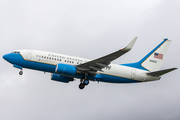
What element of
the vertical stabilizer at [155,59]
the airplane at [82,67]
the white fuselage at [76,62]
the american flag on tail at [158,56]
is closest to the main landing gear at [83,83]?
the airplane at [82,67]

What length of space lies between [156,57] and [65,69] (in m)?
17.3

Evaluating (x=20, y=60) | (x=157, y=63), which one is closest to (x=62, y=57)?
(x=20, y=60)

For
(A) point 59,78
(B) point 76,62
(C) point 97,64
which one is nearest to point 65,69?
(B) point 76,62

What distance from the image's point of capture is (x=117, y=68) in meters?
39.3

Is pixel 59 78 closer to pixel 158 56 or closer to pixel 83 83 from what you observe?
pixel 83 83

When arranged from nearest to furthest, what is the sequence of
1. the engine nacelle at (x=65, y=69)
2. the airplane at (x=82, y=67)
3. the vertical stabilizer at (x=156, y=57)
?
the engine nacelle at (x=65, y=69) → the airplane at (x=82, y=67) → the vertical stabilizer at (x=156, y=57)

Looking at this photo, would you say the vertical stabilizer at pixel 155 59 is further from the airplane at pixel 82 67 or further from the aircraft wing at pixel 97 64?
the aircraft wing at pixel 97 64

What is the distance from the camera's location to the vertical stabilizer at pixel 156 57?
43.2 m

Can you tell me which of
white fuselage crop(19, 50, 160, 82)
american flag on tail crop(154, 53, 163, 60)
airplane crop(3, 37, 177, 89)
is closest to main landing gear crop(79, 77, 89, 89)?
airplane crop(3, 37, 177, 89)

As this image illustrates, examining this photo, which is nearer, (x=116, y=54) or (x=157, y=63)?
(x=116, y=54)

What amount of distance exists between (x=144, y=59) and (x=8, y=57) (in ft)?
71.4

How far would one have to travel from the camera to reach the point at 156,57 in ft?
146

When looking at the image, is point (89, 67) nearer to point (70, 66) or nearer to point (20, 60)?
point (70, 66)

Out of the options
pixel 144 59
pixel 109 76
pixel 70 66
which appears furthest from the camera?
pixel 144 59
